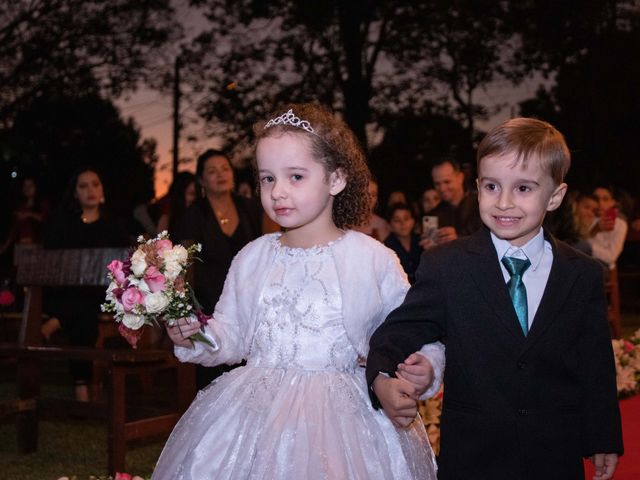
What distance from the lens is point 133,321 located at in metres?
3.02

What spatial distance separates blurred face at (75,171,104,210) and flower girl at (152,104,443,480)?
158 inches

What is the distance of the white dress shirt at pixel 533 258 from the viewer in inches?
115

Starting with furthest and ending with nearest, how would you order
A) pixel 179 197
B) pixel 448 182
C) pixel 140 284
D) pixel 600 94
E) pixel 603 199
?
pixel 600 94 < pixel 603 199 < pixel 448 182 < pixel 179 197 < pixel 140 284

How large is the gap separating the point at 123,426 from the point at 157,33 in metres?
17.4

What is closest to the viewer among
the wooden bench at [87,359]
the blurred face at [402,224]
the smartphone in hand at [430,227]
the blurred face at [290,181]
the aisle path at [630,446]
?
the blurred face at [290,181]

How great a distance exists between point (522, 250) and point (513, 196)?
0.20 m

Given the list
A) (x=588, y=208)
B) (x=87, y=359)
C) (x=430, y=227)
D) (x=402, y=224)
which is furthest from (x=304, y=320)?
(x=588, y=208)

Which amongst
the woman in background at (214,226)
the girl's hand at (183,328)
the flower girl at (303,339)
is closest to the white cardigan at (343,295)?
the flower girl at (303,339)

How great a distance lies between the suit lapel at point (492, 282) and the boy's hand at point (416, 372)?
0.28 metres

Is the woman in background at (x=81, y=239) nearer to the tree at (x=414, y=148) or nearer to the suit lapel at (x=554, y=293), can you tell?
the suit lapel at (x=554, y=293)

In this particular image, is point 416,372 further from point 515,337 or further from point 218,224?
point 218,224

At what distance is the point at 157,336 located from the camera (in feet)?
23.0

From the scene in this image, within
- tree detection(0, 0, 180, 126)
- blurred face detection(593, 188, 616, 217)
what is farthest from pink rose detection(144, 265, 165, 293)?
tree detection(0, 0, 180, 126)

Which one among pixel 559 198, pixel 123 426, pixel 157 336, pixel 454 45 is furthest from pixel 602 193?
pixel 454 45
